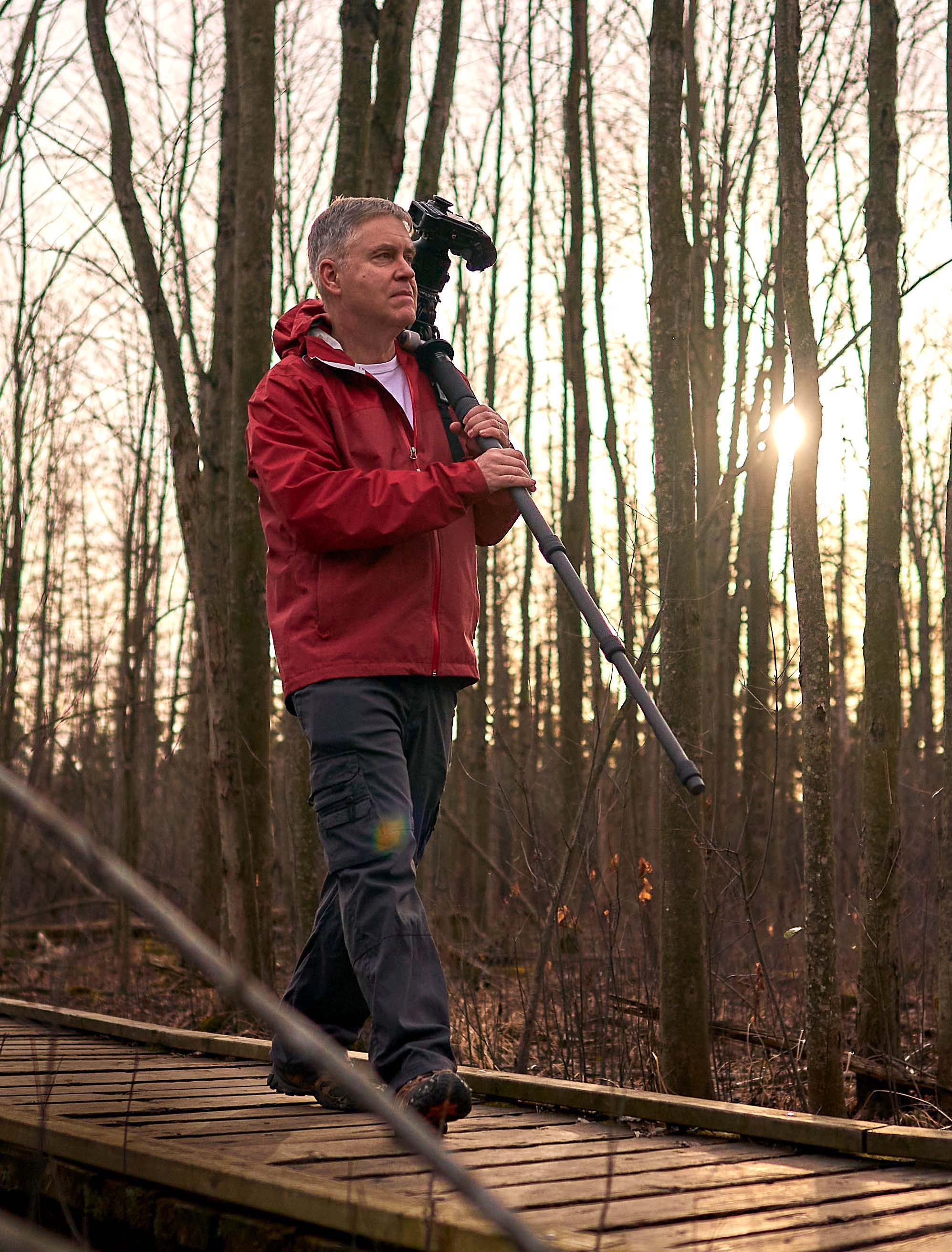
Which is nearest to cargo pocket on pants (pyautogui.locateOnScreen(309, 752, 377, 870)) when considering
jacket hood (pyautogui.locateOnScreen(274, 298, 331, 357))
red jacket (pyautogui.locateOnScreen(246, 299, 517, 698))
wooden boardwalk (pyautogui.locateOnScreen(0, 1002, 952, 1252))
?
red jacket (pyautogui.locateOnScreen(246, 299, 517, 698))

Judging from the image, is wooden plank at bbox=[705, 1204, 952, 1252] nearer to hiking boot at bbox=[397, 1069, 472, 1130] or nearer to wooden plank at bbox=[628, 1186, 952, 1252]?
wooden plank at bbox=[628, 1186, 952, 1252]

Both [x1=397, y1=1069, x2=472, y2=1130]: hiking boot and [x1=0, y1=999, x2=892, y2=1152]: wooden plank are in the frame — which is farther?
[x1=0, y1=999, x2=892, y2=1152]: wooden plank

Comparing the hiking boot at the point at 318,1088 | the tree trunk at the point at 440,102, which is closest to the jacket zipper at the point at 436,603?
the hiking boot at the point at 318,1088

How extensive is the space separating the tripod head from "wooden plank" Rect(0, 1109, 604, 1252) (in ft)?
7.02

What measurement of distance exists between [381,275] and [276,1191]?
7.09 ft

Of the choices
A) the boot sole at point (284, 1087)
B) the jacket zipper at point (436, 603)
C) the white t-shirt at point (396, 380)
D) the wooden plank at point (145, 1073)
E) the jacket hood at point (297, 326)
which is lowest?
the wooden plank at point (145, 1073)

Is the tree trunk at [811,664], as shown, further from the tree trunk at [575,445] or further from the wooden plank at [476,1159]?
the tree trunk at [575,445]

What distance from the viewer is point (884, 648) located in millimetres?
5910

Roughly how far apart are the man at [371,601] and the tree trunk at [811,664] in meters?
1.86

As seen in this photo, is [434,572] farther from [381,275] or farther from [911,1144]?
[911,1144]

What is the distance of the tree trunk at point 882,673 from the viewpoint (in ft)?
19.1

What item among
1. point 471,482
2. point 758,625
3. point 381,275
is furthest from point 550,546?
point 758,625

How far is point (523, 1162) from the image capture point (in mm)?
2922

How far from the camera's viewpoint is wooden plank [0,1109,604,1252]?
2109mm
